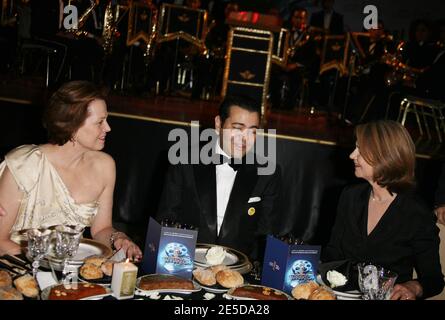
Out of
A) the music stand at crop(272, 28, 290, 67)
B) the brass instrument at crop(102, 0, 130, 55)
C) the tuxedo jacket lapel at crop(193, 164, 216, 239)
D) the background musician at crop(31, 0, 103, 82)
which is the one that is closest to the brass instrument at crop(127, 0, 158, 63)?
the brass instrument at crop(102, 0, 130, 55)

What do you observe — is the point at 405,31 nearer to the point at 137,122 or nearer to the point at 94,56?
the point at 94,56

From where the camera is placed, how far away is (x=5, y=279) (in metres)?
1.80

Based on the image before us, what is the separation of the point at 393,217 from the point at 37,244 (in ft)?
5.40

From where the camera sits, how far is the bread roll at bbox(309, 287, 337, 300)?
1.95 meters

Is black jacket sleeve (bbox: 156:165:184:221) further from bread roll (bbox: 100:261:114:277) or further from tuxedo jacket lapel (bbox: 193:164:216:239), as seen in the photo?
bread roll (bbox: 100:261:114:277)

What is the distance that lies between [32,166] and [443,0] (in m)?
10.9

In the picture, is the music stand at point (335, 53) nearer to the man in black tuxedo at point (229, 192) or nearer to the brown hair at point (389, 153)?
the man in black tuxedo at point (229, 192)

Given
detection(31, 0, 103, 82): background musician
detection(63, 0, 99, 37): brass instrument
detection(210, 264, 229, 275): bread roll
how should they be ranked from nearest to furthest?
1. detection(210, 264, 229, 275): bread roll
2. detection(31, 0, 103, 82): background musician
3. detection(63, 0, 99, 37): brass instrument

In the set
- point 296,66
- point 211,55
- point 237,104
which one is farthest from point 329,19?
point 237,104

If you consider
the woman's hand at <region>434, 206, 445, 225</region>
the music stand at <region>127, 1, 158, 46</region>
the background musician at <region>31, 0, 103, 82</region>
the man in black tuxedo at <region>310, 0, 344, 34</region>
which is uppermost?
the man in black tuxedo at <region>310, 0, 344, 34</region>

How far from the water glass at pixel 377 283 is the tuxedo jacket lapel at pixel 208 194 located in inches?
48.8

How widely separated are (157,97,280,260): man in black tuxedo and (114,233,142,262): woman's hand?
61cm

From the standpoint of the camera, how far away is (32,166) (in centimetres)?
275

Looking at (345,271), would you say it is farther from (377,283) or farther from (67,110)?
Result: (67,110)
